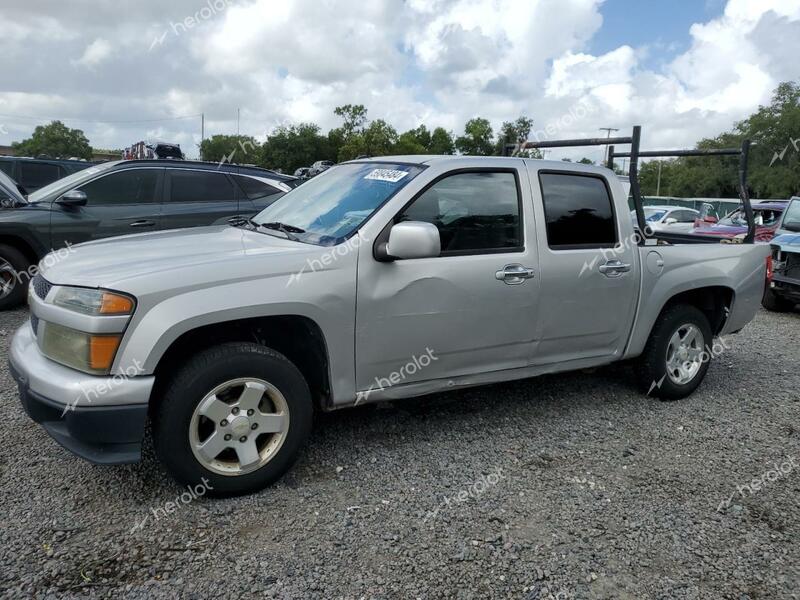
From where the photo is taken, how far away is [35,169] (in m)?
11.1

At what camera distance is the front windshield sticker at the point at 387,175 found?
12.0 ft

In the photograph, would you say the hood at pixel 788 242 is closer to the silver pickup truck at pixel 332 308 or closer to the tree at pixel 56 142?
the silver pickup truck at pixel 332 308

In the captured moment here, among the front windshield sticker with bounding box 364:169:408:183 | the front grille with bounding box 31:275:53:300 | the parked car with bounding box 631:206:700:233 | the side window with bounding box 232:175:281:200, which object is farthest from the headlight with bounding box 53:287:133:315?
the parked car with bounding box 631:206:700:233

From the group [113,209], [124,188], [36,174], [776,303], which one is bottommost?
[776,303]

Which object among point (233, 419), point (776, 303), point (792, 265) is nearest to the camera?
point (233, 419)

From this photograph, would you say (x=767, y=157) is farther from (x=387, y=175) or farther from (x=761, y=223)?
(x=387, y=175)

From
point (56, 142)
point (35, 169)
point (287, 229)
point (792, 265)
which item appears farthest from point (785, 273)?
point (56, 142)

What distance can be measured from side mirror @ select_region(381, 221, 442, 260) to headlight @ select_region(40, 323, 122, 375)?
1.35m

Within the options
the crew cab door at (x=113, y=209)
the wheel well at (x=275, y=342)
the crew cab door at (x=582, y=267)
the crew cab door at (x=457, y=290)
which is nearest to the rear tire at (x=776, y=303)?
the crew cab door at (x=582, y=267)

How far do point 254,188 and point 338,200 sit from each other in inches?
178

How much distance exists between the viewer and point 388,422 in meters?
4.17

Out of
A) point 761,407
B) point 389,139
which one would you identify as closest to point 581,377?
point 761,407

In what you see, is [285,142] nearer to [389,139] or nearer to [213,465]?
[389,139]

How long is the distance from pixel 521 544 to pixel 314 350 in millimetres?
1396
